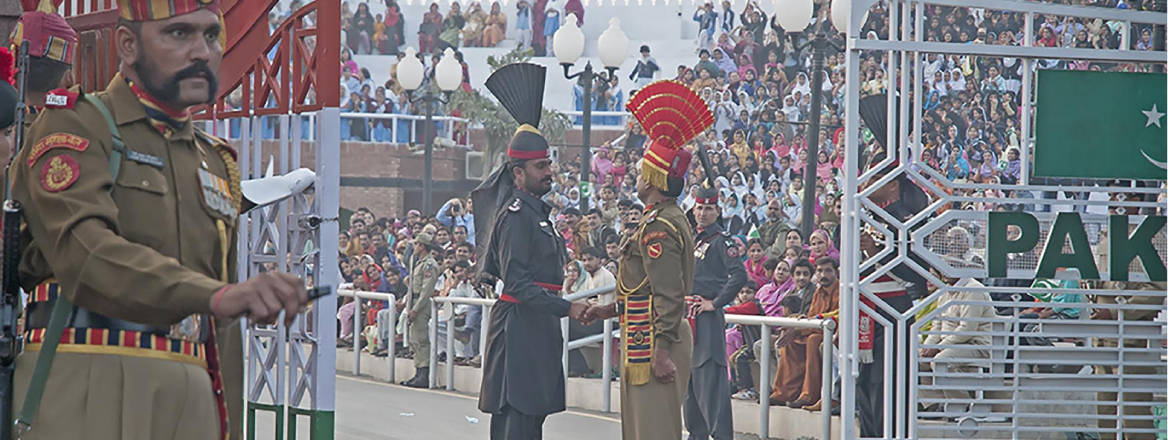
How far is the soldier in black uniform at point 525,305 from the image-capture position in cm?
878

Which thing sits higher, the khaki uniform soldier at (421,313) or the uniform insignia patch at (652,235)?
the uniform insignia patch at (652,235)

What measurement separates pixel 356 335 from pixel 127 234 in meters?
12.7

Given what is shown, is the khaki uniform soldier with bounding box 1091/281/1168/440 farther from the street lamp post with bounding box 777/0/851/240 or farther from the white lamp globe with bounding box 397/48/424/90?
the white lamp globe with bounding box 397/48/424/90

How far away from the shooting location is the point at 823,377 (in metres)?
10.2

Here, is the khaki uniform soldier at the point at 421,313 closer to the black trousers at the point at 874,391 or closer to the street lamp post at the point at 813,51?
the street lamp post at the point at 813,51

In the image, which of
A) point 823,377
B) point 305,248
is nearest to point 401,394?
point 823,377

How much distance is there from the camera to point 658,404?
8062 millimetres

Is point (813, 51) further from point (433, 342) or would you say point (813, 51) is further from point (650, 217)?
point (433, 342)

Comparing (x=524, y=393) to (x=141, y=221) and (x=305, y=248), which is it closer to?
(x=305, y=248)

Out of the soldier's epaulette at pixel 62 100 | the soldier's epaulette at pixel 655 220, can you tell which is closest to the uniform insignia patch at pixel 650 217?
the soldier's epaulette at pixel 655 220

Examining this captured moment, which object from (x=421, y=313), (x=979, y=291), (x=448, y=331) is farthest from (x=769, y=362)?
(x=421, y=313)

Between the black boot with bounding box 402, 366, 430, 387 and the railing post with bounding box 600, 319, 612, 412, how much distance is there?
2909 mm

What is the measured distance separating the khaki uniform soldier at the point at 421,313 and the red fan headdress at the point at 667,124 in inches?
281

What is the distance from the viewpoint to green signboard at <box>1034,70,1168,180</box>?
23.6ft
